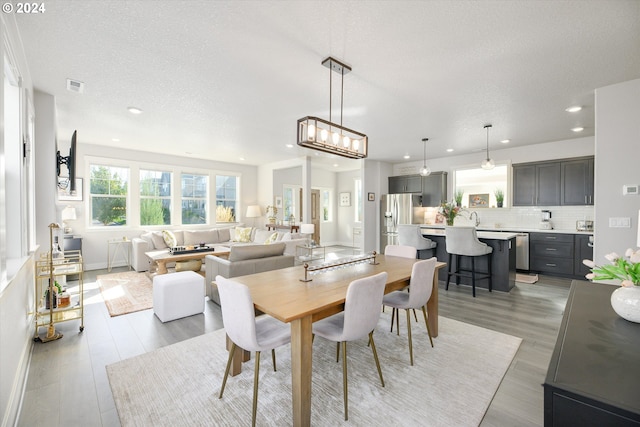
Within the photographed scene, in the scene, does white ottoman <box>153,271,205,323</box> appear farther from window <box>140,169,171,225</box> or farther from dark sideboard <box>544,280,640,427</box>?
window <box>140,169,171,225</box>

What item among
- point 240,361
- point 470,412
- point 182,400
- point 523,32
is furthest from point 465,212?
point 182,400

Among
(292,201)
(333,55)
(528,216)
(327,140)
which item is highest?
(333,55)

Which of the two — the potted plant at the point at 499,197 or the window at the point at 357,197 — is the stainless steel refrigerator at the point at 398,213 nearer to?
the potted plant at the point at 499,197

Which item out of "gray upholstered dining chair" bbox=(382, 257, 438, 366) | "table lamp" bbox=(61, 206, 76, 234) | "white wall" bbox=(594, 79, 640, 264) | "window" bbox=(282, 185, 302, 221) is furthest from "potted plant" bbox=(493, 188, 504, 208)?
"table lamp" bbox=(61, 206, 76, 234)

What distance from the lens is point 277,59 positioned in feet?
8.51

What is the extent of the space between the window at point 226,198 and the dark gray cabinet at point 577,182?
7.86 m

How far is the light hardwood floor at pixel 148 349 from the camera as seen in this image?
1.85m

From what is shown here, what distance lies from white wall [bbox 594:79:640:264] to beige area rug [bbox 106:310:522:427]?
1.61 meters

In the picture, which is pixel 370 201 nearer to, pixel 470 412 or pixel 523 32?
pixel 523 32

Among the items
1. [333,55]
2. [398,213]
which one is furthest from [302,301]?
[398,213]

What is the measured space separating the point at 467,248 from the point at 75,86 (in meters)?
5.43

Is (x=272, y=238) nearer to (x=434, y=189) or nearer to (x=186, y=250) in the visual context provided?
(x=186, y=250)

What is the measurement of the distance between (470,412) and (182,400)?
6.32ft

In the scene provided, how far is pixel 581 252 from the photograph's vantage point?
16.8 ft
